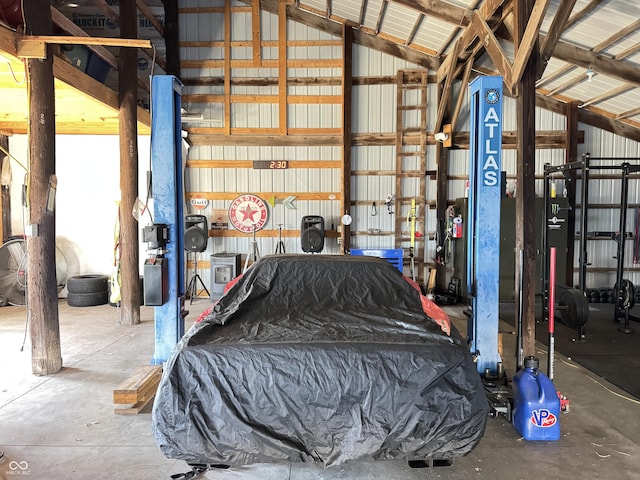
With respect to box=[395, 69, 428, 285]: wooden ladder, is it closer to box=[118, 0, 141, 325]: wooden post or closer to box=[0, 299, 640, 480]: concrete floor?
box=[0, 299, 640, 480]: concrete floor

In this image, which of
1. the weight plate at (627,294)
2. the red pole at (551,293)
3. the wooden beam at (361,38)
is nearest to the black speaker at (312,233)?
the wooden beam at (361,38)

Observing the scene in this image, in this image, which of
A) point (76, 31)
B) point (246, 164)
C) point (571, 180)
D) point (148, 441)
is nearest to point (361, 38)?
point (246, 164)

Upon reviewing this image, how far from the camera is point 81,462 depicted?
108 inches

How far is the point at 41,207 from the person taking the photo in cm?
428

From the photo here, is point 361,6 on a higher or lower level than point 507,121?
higher

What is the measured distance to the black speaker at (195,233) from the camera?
779 cm

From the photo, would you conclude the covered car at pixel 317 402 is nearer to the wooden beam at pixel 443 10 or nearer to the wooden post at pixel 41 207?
the wooden post at pixel 41 207

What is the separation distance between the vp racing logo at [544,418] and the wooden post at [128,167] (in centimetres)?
531

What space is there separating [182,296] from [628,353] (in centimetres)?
495

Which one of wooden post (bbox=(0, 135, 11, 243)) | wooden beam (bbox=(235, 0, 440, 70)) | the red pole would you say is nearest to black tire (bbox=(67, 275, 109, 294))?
wooden post (bbox=(0, 135, 11, 243))

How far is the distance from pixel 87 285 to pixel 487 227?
6.69m

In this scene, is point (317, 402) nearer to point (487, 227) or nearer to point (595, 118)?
point (487, 227)

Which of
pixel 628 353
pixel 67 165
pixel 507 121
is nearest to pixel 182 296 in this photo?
pixel 628 353

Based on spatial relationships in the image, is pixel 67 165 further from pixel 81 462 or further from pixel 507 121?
pixel 507 121
